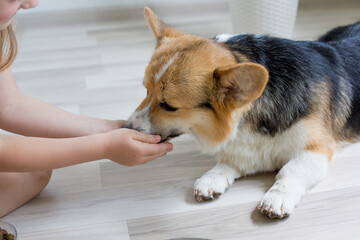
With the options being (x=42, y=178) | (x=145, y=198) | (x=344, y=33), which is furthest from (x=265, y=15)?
(x=42, y=178)

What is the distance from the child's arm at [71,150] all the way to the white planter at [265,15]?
143 cm

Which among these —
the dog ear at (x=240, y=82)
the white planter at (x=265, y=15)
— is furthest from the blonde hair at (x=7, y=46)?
the white planter at (x=265, y=15)

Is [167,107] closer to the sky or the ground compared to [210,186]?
closer to the sky

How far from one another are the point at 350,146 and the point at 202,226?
682mm

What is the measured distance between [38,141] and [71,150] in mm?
89

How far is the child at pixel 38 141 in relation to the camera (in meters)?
1.18

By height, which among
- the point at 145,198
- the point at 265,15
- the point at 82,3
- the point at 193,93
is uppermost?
the point at 193,93

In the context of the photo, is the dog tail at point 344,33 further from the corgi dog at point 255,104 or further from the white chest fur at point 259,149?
the white chest fur at point 259,149

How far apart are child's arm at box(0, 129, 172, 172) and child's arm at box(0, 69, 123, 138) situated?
8.8 inches

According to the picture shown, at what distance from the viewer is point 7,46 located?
1.38m

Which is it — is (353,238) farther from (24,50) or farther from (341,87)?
(24,50)

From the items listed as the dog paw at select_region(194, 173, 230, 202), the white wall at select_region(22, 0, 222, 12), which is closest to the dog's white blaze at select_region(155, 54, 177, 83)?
the dog paw at select_region(194, 173, 230, 202)

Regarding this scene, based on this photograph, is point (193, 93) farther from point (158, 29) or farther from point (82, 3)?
point (82, 3)

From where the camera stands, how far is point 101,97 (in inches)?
82.6
